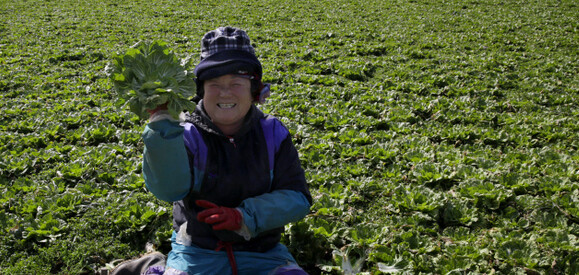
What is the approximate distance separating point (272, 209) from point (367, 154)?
2.89 m

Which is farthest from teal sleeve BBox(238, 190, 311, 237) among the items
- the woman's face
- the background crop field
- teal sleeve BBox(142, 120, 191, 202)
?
the background crop field

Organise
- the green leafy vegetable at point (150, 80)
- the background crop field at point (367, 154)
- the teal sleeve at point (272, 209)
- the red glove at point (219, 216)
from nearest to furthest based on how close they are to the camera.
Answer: the green leafy vegetable at point (150, 80), the red glove at point (219, 216), the teal sleeve at point (272, 209), the background crop field at point (367, 154)

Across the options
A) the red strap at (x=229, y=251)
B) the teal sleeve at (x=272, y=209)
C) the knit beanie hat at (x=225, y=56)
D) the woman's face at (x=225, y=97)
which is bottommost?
the red strap at (x=229, y=251)

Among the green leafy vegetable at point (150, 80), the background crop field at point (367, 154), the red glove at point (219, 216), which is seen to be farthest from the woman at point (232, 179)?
the background crop field at point (367, 154)

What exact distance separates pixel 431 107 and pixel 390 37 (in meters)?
6.43

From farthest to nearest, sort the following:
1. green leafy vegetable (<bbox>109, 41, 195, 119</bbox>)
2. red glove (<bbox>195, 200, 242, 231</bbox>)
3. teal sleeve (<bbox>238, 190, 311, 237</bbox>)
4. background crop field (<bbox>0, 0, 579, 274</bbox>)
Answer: background crop field (<bbox>0, 0, 579, 274</bbox>) < teal sleeve (<bbox>238, 190, 311, 237</bbox>) < red glove (<bbox>195, 200, 242, 231</bbox>) < green leafy vegetable (<bbox>109, 41, 195, 119</bbox>)

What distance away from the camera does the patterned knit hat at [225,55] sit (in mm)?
2875

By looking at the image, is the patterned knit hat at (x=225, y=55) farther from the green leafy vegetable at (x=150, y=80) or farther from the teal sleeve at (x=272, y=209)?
the teal sleeve at (x=272, y=209)

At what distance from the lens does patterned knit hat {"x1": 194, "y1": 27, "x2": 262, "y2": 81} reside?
288 centimetres

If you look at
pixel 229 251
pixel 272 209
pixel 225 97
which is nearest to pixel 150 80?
pixel 225 97

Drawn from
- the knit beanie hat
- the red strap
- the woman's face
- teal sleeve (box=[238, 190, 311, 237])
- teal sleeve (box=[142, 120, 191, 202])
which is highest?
the knit beanie hat

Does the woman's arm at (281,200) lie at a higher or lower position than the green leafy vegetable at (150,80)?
lower

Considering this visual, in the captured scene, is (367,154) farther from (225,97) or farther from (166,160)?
(166,160)

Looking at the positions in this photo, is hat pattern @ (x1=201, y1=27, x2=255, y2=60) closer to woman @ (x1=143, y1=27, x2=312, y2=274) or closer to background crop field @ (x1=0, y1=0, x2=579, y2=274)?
woman @ (x1=143, y1=27, x2=312, y2=274)
